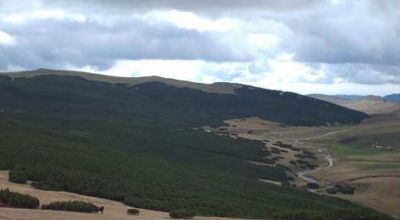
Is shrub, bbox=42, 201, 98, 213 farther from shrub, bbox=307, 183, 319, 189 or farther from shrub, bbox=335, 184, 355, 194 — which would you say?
shrub, bbox=307, 183, 319, 189

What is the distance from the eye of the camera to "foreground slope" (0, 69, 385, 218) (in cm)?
4406

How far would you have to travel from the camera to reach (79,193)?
129 ft

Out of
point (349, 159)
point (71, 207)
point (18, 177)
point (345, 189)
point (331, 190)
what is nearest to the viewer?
point (71, 207)

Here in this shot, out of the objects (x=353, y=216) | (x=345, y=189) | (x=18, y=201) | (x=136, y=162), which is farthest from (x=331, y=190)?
(x=18, y=201)

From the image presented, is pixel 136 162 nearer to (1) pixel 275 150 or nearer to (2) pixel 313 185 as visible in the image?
(2) pixel 313 185

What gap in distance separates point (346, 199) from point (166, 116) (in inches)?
4141

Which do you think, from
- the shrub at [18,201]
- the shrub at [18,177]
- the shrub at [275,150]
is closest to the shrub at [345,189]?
the shrub at [275,150]

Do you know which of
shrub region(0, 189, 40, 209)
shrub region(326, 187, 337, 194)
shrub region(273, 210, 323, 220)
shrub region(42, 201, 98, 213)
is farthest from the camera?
shrub region(326, 187, 337, 194)

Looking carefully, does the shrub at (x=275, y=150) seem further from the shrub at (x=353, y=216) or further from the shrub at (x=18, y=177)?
the shrub at (x=18, y=177)

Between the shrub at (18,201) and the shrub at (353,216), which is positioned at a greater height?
the shrub at (18,201)

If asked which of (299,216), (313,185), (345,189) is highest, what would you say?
(299,216)

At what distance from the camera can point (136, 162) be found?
72812 mm

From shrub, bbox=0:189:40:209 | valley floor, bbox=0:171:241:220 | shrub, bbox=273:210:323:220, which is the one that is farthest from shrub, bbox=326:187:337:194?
shrub, bbox=0:189:40:209

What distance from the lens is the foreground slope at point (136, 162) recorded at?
4406 cm
